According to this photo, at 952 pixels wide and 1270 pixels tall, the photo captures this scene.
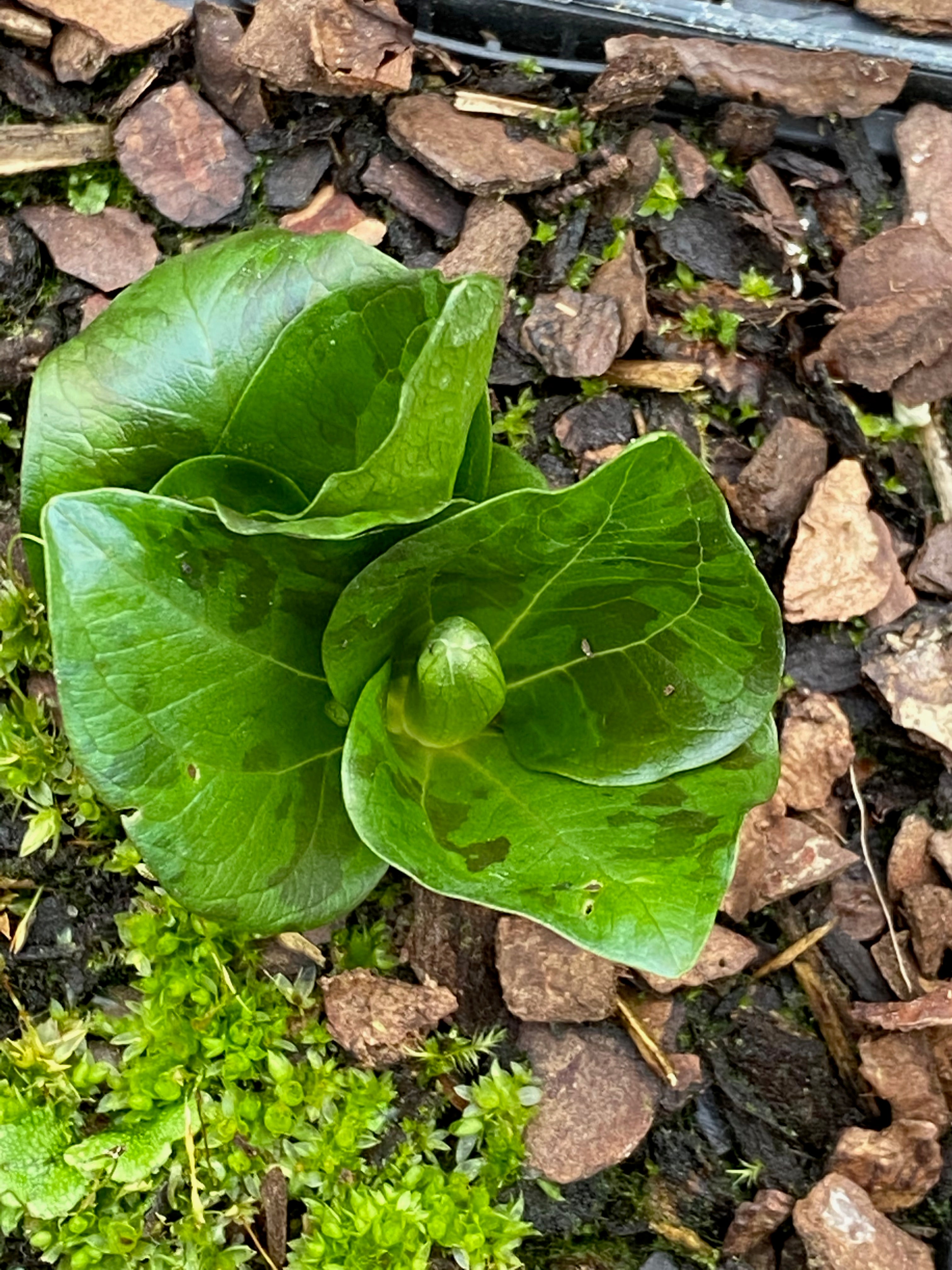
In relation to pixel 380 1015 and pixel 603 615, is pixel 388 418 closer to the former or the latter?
pixel 603 615

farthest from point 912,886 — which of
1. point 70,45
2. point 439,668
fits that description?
point 70,45

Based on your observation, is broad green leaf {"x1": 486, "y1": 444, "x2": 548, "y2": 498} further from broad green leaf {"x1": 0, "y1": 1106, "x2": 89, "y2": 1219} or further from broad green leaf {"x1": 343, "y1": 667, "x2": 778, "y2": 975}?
broad green leaf {"x1": 0, "y1": 1106, "x2": 89, "y2": 1219}

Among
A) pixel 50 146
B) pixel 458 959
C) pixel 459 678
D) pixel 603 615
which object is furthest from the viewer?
pixel 50 146

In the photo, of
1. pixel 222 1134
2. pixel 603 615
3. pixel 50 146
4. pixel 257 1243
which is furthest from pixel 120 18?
pixel 257 1243

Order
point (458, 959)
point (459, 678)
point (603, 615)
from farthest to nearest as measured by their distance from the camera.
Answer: point (458, 959), point (603, 615), point (459, 678)

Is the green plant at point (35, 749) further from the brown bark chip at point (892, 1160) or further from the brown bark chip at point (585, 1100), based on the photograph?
the brown bark chip at point (892, 1160)

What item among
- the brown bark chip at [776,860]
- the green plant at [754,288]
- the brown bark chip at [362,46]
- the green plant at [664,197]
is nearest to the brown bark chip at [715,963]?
the brown bark chip at [776,860]

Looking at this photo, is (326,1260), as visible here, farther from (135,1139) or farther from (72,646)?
(72,646)
